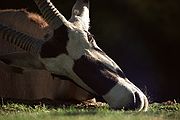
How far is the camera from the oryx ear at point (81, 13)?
859cm

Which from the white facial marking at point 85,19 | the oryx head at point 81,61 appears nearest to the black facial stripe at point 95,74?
the oryx head at point 81,61

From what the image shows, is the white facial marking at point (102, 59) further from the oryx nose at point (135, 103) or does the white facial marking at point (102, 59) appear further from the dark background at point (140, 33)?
the dark background at point (140, 33)

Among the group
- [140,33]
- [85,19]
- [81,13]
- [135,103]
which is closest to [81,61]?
[135,103]

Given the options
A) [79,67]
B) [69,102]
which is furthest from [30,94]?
[79,67]

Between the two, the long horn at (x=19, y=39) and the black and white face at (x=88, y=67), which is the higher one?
the long horn at (x=19, y=39)

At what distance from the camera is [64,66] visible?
25.6 feet

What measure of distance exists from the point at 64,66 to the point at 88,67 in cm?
35

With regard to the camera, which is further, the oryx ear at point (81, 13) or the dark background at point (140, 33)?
the dark background at point (140, 33)

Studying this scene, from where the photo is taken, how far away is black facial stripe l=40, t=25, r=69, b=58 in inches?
308

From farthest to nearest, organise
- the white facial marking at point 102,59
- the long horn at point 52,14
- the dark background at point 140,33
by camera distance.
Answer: the dark background at point 140,33
the long horn at point 52,14
the white facial marking at point 102,59

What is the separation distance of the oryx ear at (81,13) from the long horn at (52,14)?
0.39m

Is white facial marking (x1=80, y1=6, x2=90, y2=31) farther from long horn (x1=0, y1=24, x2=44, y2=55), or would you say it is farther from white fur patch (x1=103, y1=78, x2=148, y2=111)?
white fur patch (x1=103, y1=78, x2=148, y2=111)

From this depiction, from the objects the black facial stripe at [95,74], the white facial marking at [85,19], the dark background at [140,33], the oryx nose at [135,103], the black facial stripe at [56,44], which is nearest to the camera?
the oryx nose at [135,103]

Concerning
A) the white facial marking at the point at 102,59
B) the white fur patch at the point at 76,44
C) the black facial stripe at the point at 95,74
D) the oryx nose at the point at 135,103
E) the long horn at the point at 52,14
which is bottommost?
the oryx nose at the point at 135,103
